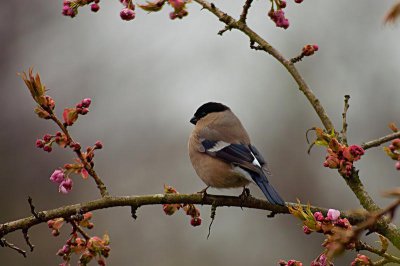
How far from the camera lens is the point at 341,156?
6.88ft

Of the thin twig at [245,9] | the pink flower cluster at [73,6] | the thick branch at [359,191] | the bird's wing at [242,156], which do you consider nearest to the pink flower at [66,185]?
the pink flower cluster at [73,6]

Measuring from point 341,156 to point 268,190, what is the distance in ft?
3.14

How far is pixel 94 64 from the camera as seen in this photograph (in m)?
10.9

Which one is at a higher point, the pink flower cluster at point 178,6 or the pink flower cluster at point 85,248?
the pink flower cluster at point 178,6

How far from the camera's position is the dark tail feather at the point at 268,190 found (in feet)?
8.71

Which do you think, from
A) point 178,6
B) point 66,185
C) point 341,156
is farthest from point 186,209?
point 178,6

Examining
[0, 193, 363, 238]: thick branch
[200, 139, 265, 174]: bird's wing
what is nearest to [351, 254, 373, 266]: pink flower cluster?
[0, 193, 363, 238]: thick branch

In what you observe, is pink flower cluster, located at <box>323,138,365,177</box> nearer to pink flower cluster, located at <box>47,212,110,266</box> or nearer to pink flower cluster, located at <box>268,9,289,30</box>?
pink flower cluster, located at <box>268,9,289,30</box>

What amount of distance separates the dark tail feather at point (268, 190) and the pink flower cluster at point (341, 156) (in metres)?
0.45

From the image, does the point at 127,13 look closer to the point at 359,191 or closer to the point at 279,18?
the point at 279,18

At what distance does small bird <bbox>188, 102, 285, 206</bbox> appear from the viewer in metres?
3.77

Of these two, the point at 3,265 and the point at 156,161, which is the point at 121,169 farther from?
the point at 3,265

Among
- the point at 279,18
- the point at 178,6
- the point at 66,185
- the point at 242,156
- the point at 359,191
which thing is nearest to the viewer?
the point at 178,6

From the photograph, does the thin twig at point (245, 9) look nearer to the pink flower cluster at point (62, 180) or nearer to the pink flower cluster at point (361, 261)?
the pink flower cluster at point (62, 180)
